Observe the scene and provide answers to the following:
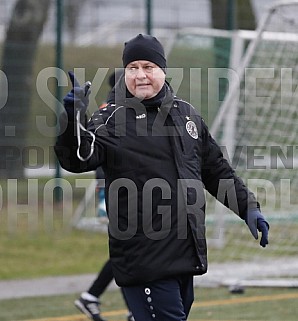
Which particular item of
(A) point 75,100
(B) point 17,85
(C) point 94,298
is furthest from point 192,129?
(B) point 17,85

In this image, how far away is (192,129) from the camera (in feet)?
17.8

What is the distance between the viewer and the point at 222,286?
981cm

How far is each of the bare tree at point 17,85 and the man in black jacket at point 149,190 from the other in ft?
25.5

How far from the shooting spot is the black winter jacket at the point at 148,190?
5.19 meters

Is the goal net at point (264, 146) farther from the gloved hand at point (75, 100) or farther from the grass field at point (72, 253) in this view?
the gloved hand at point (75, 100)

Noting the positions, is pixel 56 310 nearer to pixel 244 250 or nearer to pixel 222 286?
pixel 222 286

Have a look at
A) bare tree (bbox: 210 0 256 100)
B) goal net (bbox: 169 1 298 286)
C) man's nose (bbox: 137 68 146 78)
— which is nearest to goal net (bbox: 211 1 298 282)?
goal net (bbox: 169 1 298 286)

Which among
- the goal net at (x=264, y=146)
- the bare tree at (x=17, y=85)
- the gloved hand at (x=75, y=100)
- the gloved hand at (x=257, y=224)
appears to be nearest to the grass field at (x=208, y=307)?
the goal net at (x=264, y=146)

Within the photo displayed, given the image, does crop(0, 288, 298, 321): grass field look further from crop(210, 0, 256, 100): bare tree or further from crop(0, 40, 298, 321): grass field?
crop(210, 0, 256, 100): bare tree

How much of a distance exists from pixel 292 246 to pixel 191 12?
4.52 m

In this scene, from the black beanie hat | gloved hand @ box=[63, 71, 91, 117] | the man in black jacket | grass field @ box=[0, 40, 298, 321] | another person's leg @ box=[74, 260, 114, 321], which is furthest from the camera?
grass field @ box=[0, 40, 298, 321]

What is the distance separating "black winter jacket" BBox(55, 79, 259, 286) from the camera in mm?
5191

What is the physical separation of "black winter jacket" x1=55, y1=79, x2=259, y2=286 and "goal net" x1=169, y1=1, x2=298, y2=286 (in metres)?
5.16

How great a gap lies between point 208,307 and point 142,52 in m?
3.97
